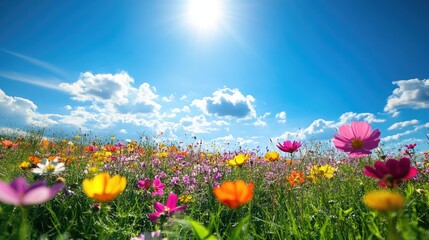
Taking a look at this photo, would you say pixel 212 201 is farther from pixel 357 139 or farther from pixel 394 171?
pixel 394 171

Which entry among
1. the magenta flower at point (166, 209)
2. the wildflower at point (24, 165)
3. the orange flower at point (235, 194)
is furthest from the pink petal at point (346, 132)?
the wildflower at point (24, 165)

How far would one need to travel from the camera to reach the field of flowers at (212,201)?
112 cm

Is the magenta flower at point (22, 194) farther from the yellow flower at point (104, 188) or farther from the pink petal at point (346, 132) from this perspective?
the pink petal at point (346, 132)

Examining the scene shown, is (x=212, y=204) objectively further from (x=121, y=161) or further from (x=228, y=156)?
(x=228, y=156)

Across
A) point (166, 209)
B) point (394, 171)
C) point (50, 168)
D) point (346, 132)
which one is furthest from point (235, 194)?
point (50, 168)

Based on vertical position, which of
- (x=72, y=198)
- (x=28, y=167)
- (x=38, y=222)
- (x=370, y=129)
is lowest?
(x=38, y=222)

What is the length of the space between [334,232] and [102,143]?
214 inches

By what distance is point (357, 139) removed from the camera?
1.62 metres

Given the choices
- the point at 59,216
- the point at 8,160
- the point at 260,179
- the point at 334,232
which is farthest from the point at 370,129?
the point at 8,160

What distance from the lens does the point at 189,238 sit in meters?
1.98

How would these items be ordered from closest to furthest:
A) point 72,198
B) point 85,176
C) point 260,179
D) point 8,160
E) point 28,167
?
point 72,198 → point 28,167 → point 85,176 → point 260,179 → point 8,160

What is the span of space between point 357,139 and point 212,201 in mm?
1869

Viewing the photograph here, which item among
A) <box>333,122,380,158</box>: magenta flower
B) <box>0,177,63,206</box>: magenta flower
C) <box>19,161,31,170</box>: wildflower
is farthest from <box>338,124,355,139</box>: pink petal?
<box>19,161,31,170</box>: wildflower

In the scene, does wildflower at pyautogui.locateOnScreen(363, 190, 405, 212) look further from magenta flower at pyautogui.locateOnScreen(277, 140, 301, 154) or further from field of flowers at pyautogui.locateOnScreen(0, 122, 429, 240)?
magenta flower at pyautogui.locateOnScreen(277, 140, 301, 154)
